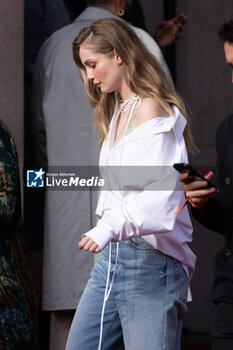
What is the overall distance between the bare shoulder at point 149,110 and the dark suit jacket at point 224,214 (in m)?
0.26

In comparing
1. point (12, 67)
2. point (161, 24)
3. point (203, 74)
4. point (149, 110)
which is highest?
point (161, 24)

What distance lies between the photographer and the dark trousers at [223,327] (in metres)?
2.51

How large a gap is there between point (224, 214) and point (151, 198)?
1.26 ft

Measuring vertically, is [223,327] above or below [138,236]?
below

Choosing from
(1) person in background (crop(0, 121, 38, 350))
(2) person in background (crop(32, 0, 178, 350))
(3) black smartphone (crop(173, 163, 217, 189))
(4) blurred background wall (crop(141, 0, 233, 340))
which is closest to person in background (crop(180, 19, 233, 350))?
(3) black smartphone (crop(173, 163, 217, 189))

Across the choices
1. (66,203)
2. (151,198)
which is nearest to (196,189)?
(151,198)

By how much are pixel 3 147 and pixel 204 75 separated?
6.95 feet

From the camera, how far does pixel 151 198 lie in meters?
2.40

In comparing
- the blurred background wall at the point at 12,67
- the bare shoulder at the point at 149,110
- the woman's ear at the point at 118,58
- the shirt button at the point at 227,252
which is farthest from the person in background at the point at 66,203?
the shirt button at the point at 227,252

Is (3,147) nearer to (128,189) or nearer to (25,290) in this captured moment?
(25,290)

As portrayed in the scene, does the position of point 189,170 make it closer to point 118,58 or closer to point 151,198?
point 151,198

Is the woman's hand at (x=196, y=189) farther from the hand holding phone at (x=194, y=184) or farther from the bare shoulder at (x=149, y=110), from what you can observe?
the bare shoulder at (x=149, y=110)

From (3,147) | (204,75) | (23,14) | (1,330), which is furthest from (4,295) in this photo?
(204,75)

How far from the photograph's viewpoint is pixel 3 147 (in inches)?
136
